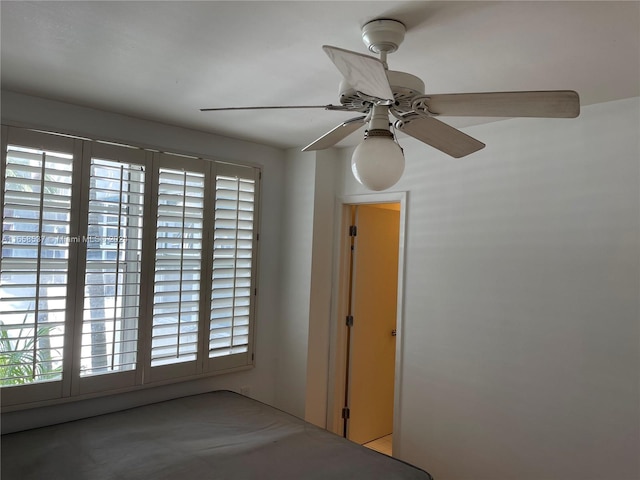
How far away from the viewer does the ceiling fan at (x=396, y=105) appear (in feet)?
4.31

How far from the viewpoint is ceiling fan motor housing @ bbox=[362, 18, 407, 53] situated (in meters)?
1.60

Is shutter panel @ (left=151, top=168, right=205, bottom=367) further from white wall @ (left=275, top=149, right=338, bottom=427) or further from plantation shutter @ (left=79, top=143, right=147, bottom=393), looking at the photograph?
white wall @ (left=275, top=149, right=338, bottom=427)

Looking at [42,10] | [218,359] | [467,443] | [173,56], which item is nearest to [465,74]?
[173,56]

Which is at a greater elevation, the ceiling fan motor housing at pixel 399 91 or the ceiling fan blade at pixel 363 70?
the ceiling fan motor housing at pixel 399 91

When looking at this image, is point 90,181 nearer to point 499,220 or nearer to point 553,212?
point 499,220

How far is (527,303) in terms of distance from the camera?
257 centimetres

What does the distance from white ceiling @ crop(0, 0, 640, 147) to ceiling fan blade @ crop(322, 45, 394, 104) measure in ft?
1.21

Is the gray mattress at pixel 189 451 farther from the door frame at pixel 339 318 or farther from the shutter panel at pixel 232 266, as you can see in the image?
the door frame at pixel 339 318

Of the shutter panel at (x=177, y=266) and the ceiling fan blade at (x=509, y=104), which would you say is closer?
the ceiling fan blade at (x=509, y=104)

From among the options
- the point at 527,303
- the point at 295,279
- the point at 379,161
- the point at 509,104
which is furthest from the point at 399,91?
the point at 295,279

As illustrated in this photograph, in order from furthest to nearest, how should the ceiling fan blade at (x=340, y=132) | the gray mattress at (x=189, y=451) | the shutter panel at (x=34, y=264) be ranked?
the shutter panel at (x=34, y=264)
the gray mattress at (x=189, y=451)
the ceiling fan blade at (x=340, y=132)

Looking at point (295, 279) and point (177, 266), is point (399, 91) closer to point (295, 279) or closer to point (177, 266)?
point (177, 266)

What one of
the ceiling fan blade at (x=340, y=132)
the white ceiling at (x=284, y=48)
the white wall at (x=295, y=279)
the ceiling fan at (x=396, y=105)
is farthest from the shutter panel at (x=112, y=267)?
the ceiling fan at (x=396, y=105)

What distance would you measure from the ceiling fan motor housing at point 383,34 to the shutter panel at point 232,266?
187 centimetres
